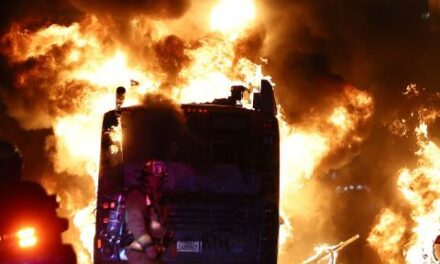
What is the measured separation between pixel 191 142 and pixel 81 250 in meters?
7.90

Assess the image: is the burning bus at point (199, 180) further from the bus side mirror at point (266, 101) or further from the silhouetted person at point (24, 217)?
the silhouetted person at point (24, 217)

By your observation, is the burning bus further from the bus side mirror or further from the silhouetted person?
the silhouetted person

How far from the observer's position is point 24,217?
4977 mm

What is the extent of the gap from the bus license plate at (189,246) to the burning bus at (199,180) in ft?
0.05

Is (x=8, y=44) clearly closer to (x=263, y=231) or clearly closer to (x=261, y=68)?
(x=261, y=68)

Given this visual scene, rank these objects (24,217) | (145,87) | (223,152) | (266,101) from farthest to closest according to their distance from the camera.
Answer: (145,87) → (266,101) → (223,152) → (24,217)

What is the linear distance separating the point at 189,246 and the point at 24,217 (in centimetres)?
497

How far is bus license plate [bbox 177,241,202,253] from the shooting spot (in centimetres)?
970

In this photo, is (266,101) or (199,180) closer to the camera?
(199,180)

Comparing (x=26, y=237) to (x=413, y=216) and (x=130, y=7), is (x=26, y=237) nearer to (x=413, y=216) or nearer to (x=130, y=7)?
(x=130, y=7)

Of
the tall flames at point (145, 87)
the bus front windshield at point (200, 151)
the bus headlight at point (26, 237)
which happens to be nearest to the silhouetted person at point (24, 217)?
the bus headlight at point (26, 237)

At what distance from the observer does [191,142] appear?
32.6 feet

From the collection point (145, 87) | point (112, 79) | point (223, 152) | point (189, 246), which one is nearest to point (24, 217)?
point (189, 246)

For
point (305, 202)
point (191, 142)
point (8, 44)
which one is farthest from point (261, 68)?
point (191, 142)
